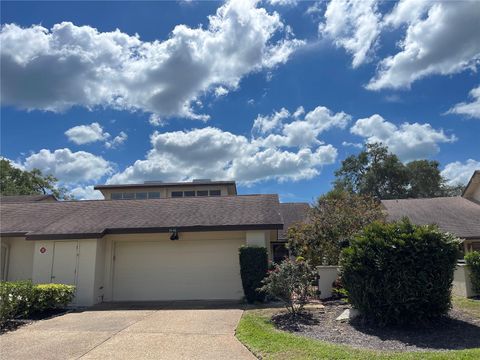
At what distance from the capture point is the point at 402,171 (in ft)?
145

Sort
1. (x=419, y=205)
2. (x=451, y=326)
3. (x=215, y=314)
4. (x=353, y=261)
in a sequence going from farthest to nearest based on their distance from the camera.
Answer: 1. (x=419, y=205)
2. (x=215, y=314)
3. (x=353, y=261)
4. (x=451, y=326)

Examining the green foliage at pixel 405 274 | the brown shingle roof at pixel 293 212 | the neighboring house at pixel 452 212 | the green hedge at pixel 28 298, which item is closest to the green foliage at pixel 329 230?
the green foliage at pixel 405 274

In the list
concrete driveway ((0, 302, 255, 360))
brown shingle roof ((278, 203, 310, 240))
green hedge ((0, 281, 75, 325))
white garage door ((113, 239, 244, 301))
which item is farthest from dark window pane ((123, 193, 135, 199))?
concrete driveway ((0, 302, 255, 360))

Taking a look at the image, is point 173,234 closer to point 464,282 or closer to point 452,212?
point 464,282

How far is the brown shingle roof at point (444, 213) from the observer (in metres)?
21.2

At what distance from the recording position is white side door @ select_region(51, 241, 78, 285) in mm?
13672

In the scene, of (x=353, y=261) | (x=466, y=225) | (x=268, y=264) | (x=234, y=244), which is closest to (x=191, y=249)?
(x=234, y=244)

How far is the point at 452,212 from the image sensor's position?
928 inches

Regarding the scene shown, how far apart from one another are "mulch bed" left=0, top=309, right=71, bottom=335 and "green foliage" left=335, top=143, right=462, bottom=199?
3764cm

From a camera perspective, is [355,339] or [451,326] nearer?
[355,339]

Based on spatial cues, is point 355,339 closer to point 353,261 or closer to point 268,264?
point 353,261

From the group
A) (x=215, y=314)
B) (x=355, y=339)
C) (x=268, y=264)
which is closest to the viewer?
(x=355, y=339)

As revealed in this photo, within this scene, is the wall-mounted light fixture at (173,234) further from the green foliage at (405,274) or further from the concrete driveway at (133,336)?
the green foliage at (405,274)

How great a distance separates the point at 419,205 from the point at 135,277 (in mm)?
18914
